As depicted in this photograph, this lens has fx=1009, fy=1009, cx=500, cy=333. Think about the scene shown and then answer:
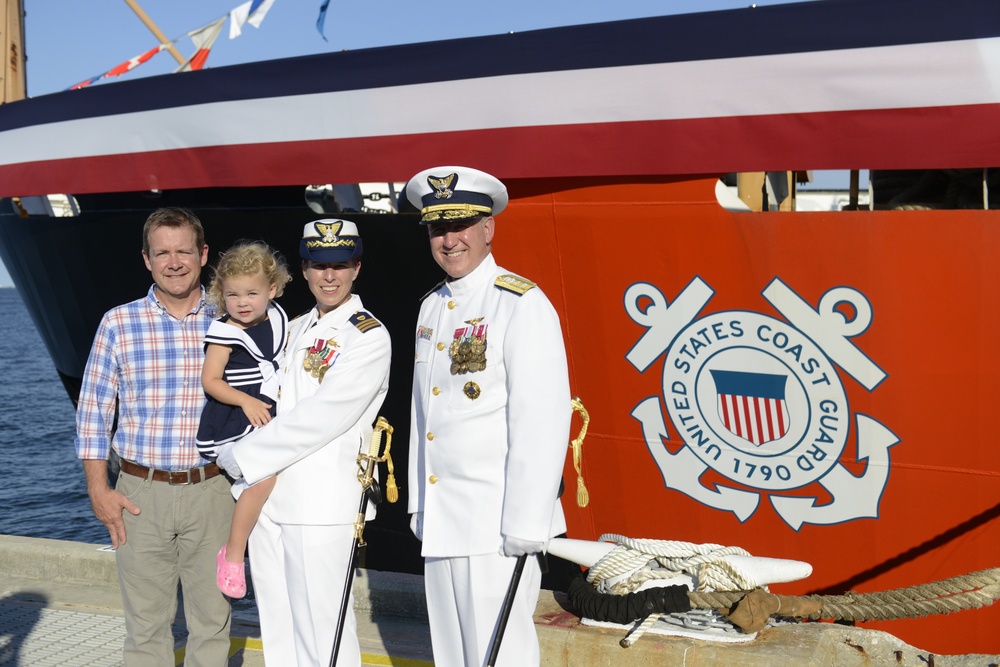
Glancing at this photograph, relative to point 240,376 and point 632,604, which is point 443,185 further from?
point 632,604

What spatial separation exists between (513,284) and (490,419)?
39 centimetres

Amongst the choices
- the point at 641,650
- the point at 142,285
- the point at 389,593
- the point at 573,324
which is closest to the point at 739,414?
the point at 573,324

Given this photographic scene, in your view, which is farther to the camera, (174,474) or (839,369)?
→ (839,369)

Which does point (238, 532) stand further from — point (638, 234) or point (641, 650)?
point (638, 234)

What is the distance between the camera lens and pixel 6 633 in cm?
453

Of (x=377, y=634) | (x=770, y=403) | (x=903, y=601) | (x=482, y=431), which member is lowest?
(x=377, y=634)

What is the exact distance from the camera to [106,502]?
3301 mm

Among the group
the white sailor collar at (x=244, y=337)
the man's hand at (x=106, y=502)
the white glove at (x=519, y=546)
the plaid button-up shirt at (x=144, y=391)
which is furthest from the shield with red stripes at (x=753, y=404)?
the man's hand at (x=106, y=502)

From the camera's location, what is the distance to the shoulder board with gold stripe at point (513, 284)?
2.87 metres

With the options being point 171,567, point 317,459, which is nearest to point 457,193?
A: point 317,459

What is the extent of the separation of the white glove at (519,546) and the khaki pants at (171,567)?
117 cm

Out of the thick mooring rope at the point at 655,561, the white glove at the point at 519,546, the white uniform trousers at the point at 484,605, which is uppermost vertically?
the white glove at the point at 519,546

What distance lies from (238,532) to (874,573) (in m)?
2.75

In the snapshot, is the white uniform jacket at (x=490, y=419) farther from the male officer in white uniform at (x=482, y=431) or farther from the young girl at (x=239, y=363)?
the young girl at (x=239, y=363)
